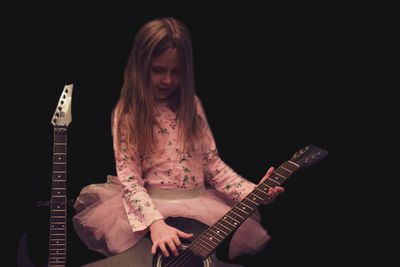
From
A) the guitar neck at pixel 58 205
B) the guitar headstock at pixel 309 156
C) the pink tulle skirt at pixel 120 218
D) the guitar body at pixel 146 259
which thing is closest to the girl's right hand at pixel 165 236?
the guitar body at pixel 146 259

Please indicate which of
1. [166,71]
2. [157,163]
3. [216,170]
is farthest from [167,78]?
[216,170]

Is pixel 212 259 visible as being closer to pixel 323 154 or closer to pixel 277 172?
pixel 277 172

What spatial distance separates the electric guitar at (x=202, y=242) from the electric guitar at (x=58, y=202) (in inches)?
6.4

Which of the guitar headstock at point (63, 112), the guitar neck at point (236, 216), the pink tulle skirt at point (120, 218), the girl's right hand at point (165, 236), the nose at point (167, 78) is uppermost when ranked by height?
the nose at point (167, 78)

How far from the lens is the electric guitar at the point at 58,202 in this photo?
1.44 meters

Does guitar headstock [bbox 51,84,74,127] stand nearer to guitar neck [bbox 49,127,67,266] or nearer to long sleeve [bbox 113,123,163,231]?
guitar neck [bbox 49,127,67,266]

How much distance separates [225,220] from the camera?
139 cm

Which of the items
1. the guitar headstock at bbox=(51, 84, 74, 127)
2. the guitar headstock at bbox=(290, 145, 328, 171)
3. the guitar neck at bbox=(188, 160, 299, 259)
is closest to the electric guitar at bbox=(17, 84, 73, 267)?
the guitar headstock at bbox=(51, 84, 74, 127)

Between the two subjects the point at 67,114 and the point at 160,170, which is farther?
the point at 160,170

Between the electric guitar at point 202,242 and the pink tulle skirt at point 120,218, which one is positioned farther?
the pink tulle skirt at point 120,218

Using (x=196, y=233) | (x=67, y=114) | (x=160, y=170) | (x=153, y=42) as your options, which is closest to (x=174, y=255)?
(x=196, y=233)

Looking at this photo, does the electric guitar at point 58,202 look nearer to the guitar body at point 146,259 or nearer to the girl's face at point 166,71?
the guitar body at point 146,259

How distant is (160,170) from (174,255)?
379 millimetres

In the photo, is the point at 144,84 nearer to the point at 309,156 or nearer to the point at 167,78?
the point at 167,78
